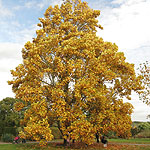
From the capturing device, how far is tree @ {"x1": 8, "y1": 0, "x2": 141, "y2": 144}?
1589cm

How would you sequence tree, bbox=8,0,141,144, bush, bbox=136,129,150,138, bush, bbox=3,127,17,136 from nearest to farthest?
tree, bbox=8,0,141,144
bush, bbox=3,127,17,136
bush, bbox=136,129,150,138

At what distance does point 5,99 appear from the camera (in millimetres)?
32188

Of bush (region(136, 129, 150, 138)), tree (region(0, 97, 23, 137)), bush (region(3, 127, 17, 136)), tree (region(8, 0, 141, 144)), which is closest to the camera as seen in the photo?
tree (region(8, 0, 141, 144))

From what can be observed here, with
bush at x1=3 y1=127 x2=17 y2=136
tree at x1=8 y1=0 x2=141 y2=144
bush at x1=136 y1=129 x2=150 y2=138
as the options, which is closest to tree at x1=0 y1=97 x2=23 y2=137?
bush at x1=3 y1=127 x2=17 y2=136

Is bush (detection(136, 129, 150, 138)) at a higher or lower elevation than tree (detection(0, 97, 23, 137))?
lower

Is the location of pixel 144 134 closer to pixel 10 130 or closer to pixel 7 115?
pixel 10 130

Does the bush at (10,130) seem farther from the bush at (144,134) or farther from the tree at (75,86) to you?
the bush at (144,134)

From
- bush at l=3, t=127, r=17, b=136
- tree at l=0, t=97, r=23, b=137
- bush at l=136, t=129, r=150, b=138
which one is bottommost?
bush at l=136, t=129, r=150, b=138

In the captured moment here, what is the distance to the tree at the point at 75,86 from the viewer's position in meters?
15.9

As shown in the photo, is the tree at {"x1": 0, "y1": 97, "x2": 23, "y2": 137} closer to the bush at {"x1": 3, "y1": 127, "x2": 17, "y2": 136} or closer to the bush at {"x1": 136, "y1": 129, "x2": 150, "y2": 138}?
the bush at {"x1": 3, "y1": 127, "x2": 17, "y2": 136}

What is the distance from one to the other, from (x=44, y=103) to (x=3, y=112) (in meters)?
18.2

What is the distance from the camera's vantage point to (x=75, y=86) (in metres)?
16.1

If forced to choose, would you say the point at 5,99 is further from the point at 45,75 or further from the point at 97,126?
the point at 97,126

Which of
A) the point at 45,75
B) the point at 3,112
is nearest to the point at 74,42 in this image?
the point at 45,75
